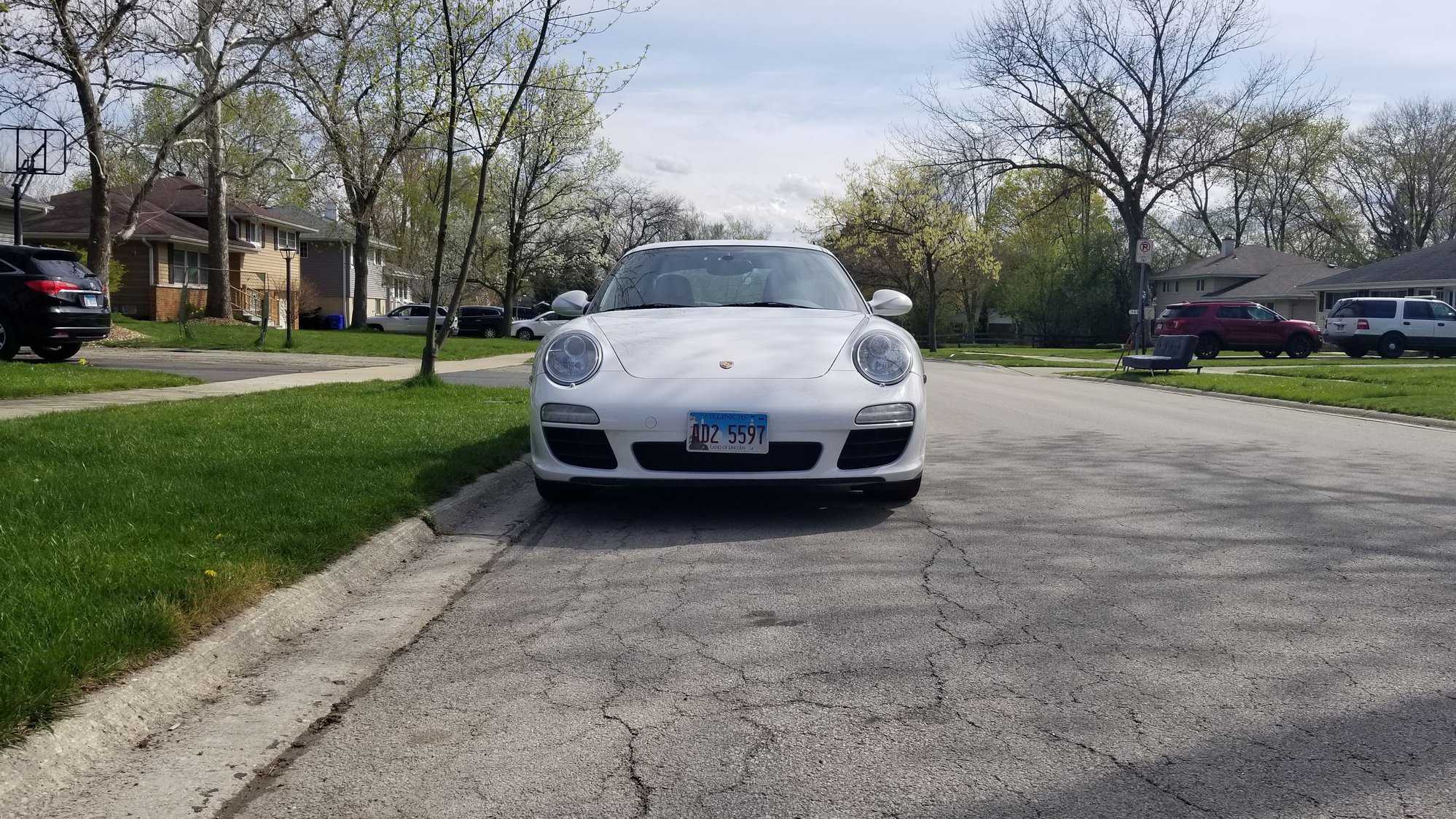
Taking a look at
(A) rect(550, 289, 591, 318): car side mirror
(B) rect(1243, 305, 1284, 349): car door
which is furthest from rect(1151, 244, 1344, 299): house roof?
(A) rect(550, 289, 591, 318): car side mirror

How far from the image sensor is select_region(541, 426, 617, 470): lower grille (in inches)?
232

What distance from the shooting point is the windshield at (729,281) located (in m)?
7.30

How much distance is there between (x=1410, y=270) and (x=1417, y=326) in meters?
15.0

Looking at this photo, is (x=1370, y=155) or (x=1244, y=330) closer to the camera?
(x=1244, y=330)

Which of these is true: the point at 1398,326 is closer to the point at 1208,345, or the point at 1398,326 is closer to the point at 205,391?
the point at 1208,345

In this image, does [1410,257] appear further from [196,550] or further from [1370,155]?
[196,550]

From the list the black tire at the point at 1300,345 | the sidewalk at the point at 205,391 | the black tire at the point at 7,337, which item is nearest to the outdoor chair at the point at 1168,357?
the sidewalk at the point at 205,391

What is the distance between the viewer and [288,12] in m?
23.6

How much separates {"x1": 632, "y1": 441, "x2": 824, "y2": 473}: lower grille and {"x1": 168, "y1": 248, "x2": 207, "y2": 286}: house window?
132ft

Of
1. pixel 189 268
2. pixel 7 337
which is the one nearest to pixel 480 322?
pixel 189 268

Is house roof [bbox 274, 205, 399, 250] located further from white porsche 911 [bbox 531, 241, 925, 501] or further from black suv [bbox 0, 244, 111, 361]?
white porsche 911 [bbox 531, 241, 925, 501]

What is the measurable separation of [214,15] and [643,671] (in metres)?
22.9

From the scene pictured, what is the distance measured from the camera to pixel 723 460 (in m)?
5.83

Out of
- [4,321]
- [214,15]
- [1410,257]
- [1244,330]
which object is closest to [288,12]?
[214,15]
